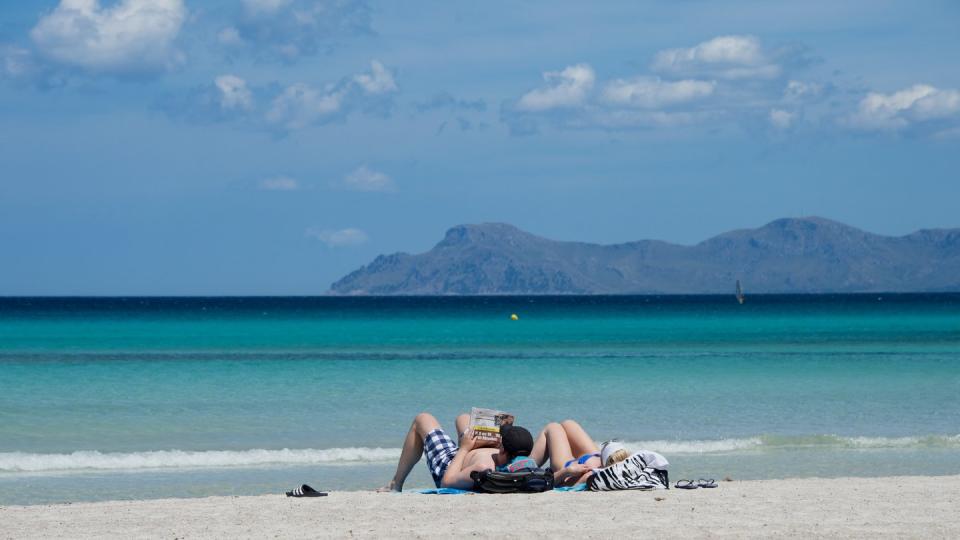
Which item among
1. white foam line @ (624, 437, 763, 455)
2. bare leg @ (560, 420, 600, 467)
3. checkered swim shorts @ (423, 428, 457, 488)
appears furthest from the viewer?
white foam line @ (624, 437, 763, 455)

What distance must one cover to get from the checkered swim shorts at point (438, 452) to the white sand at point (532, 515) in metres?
0.36

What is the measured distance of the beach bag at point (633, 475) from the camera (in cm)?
975

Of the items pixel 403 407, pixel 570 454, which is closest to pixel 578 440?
pixel 570 454

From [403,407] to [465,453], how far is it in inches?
365

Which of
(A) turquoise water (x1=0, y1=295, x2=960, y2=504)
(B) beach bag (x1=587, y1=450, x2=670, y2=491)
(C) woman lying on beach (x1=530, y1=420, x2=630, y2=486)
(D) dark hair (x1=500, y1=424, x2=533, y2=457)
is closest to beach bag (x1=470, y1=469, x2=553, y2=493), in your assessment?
(D) dark hair (x1=500, y1=424, x2=533, y2=457)

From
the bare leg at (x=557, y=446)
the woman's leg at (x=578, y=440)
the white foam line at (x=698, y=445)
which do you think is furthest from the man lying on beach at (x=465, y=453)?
the white foam line at (x=698, y=445)

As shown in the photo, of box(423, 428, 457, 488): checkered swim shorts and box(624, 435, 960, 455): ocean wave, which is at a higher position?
box(423, 428, 457, 488): checkered swim shorts

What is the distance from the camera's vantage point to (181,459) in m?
13.9

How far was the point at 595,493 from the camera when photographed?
9711mm

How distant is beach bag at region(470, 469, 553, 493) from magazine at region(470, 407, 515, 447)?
0.27m

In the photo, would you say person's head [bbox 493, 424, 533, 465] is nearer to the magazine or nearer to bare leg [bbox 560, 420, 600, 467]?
the magazine

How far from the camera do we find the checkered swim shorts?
1005cm

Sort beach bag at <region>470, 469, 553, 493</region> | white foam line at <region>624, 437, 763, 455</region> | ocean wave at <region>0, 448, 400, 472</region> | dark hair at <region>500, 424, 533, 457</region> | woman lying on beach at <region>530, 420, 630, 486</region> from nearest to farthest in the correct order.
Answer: beach bag at <region>470, 469, 553, 493</region>, dark hair at <region>500, 424, 533, 457</region>, woman lying on beach at <region>530, 420, 630, 486</region>, ocean wave at <region>0, 448, 400, 472</region>, white foam line at <region>624, 437, 763, 455</region>

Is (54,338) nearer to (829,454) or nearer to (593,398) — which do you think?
(593,398)
